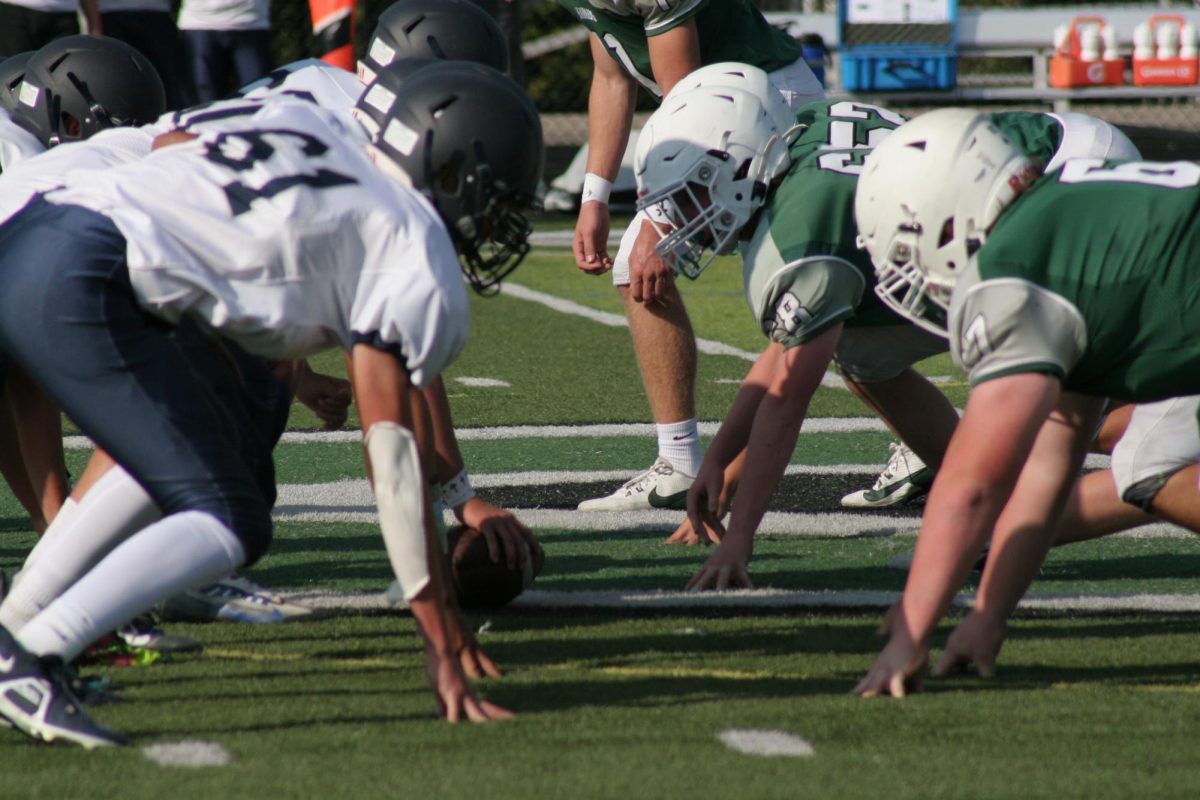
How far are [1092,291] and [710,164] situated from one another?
4.30ft

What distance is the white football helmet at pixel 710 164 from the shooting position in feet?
13.9

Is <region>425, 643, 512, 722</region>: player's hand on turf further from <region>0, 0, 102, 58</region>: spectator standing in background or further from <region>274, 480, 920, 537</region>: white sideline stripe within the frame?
<region>0, 0, 102, 58</region>: spectator standing in background

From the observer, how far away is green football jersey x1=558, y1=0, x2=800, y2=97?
5.47 m

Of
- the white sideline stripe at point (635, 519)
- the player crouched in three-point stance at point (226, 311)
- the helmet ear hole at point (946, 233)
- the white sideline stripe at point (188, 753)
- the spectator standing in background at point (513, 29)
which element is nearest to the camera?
the white sideline stripe at point (188, 753)

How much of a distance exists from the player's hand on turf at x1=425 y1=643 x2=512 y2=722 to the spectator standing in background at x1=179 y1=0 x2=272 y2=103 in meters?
7.21

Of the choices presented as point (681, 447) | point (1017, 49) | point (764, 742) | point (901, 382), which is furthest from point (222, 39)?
point (1017, 49)

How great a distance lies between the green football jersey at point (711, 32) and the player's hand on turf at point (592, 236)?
456 mm

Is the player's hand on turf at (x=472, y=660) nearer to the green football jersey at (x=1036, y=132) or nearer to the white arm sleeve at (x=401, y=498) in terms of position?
the white arm sleeve at (x=401, y=498)

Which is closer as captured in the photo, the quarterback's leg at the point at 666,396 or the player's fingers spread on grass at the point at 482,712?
the player's fingers spread on grass at the point at 482,712

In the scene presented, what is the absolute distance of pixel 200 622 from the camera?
3.98m

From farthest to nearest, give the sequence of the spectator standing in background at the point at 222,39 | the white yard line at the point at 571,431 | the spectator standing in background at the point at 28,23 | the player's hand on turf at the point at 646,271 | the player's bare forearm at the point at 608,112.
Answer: the spectator standing in background at the point at 222,39
the spectator standing in background at the point at 28,23
the white yard line at the point at 571,431
the player's bare forearm at the point at 608,112
the player's hand on turf at the point at 646,271

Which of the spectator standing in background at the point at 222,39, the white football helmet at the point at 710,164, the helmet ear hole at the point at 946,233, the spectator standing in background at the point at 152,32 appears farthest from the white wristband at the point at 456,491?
the spectator standing in background at the point at 222,39

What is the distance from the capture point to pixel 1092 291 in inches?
123

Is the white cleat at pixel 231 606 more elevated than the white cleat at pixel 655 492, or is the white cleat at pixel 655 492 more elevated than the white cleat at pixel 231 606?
the white cleat at pixel 231 606
